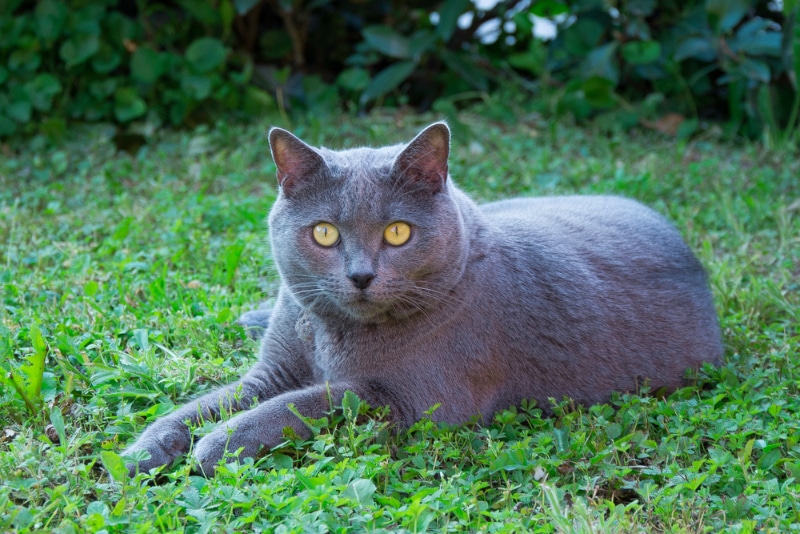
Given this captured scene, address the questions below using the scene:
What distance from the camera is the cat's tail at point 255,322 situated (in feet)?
9.92

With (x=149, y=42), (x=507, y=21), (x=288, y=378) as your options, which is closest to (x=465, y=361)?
(x=288, y=378)

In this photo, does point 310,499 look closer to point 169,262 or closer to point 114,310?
point 114,310

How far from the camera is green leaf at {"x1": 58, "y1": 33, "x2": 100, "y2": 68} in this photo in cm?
510

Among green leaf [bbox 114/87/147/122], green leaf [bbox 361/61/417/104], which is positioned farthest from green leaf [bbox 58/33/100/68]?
green leaf [bbox 361/61/417/104]

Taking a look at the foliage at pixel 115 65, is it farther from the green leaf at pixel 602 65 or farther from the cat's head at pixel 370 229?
the cat's head at pixel 370 229

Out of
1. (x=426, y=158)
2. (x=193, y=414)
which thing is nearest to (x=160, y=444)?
(x=193, y=414)

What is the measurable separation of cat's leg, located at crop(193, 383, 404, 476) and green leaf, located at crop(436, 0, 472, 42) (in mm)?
3454

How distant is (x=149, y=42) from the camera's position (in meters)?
5.42

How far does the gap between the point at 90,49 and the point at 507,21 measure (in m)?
2.88

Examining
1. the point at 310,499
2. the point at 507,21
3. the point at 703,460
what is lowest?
the point at 703,460

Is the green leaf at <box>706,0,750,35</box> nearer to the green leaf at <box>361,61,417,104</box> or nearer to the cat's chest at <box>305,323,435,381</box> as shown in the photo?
the green leaf at <box>361,61,417,104</box>

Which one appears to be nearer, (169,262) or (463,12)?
(169,262)

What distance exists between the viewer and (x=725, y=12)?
5078 mm

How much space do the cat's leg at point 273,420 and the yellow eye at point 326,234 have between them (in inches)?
16.4
